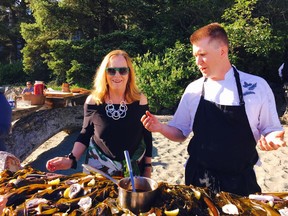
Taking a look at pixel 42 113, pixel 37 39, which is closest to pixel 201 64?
pixel 42 113

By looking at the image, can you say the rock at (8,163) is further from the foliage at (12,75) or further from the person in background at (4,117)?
the foliage at (12,75)

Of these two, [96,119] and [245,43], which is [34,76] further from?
[96,119]

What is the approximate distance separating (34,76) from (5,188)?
1736 centimetres

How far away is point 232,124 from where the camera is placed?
2035 mm

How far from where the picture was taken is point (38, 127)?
19.0 feet

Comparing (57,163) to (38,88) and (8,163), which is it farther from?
(38,88)

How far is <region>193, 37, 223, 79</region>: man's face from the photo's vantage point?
202 centimetres

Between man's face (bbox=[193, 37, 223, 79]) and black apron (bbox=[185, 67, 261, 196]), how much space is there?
192mm

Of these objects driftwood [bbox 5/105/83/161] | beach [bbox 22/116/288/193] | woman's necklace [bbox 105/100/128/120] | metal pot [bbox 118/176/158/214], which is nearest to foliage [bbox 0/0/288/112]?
beach [bbox 22/116/288/193]

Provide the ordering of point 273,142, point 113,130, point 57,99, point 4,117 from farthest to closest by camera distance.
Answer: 1. point 57,99
2. point 4,117
3. point 113,130
4. point 273,142

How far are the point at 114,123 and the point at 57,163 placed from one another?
56cm

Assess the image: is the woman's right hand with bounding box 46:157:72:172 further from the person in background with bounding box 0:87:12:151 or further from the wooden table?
the wooden table

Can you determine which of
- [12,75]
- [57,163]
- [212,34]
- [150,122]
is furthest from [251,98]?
[12,75]

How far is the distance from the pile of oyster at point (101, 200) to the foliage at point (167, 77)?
858 cm
